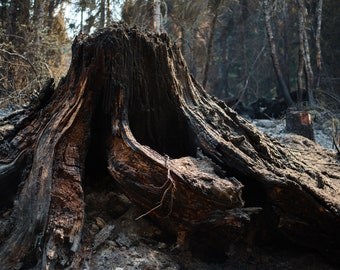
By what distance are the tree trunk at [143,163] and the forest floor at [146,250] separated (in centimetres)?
14

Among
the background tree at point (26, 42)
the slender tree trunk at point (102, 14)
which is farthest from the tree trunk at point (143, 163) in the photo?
the slender tree trunk at point (102, 14)

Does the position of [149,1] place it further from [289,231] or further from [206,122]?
[289,231]

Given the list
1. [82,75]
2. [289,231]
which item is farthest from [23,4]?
[289,231]

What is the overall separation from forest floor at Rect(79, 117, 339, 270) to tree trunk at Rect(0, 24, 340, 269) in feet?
0.47

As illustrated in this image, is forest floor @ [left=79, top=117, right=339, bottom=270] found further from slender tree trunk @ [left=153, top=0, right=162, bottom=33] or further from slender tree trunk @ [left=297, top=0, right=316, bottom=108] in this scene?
slender tree trunk @ [left=297, top=0, right=316, bottom=108]

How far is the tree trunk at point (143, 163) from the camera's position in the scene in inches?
96.4

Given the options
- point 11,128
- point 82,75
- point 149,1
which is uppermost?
point 149,1

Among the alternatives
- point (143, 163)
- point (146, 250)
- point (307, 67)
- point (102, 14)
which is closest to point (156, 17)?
point (102, 14)

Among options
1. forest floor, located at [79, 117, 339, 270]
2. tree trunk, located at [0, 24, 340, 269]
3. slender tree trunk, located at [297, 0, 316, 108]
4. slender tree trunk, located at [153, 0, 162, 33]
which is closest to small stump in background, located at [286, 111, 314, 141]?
tree trunk, located at [0, 24, 340, 269]

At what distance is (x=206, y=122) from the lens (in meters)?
3.13

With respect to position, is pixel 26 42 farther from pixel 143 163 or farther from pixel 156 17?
pixel 143 163

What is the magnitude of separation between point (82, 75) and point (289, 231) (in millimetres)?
2175

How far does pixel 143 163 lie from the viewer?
8.55ft

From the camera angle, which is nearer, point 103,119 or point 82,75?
point 82,75
